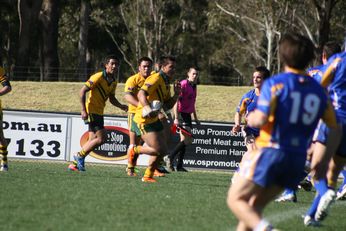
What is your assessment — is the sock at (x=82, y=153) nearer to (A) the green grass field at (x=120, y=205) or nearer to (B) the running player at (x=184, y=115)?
(A) the green grass field at (x=120, y=205)

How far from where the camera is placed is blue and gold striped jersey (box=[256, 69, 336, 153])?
612 centimetres

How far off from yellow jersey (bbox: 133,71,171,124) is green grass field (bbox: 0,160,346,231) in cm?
99

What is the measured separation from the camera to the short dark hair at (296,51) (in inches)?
243

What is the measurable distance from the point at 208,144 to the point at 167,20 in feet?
125

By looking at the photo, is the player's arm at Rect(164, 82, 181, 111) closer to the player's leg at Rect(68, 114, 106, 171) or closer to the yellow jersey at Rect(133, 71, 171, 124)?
the yellow jersey at Rect(133, 71, 171, 124)

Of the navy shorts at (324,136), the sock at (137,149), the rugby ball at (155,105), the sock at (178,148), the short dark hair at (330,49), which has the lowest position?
the sock at (178,148)

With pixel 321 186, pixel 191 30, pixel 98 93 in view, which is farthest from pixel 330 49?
pixel 191 30

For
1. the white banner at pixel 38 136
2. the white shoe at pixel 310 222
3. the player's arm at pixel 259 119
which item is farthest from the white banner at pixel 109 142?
the player's arm at pixel 259 119

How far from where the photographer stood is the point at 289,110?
6.12 meters

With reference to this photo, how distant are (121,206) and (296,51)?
3.93m

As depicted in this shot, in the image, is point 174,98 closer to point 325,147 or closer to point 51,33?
point 325,147

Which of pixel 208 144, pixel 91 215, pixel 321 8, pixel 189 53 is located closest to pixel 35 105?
pixel 208 144

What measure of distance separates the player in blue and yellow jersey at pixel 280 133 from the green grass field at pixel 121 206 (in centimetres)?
191

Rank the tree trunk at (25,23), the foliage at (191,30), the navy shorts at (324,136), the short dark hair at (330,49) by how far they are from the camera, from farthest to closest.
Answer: the foliage at (191,30), the tree trunk at (25,23), the short dark hair at (330,49), the navy shorts at (324,136)
